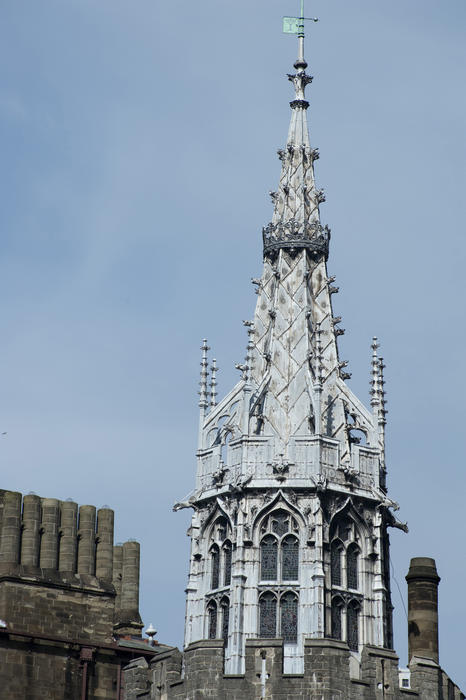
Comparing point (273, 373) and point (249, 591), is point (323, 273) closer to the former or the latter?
point (273, 373)

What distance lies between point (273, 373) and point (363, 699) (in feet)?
60.3

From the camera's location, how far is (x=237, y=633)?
72188 millimetres

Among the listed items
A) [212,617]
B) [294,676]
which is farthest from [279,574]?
[294,676]

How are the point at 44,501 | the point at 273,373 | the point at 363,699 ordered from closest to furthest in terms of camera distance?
the point at 363,699
the point at 44,501
the point at 273,373

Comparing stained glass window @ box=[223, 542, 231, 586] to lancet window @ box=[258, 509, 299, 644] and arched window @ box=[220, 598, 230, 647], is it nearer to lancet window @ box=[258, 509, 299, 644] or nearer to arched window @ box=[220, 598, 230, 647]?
arched window @ box=[220, 598, 230, 647]

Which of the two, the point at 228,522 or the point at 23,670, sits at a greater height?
the point at 228,522

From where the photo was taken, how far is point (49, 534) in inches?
2825

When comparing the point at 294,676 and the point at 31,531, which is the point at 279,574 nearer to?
the point at 31,531

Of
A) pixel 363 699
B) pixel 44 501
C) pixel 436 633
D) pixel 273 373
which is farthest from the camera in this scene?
pixel 273 373

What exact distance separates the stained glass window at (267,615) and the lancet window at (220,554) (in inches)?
61.5

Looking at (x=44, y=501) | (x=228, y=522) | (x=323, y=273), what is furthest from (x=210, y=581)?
(x=323, y=273)

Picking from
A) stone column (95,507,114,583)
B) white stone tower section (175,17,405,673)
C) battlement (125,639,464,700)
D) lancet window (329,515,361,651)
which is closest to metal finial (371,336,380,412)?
white stone tower section (175,17,405,673)

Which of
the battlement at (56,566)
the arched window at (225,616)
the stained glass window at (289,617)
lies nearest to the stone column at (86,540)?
the battlement at (56,566)

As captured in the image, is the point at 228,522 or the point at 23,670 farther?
the point at 228,522
